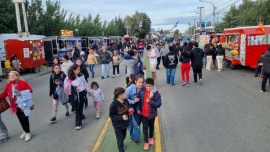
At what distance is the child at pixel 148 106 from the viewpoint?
500cm

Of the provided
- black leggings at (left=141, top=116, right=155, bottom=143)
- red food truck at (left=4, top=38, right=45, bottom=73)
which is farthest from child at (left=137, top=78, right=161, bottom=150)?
red food truck at (left=4, top=38, right=45, bottom=73)

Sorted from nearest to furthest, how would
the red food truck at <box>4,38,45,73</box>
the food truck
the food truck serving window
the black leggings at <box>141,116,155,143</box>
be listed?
the black leggings at <box>141,116,155,143</box> → the food truck serving window → the red food truck at <box>4,38,45,73</box> → the food truck

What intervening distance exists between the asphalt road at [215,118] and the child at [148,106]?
16.5 inches

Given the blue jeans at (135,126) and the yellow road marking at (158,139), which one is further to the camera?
the blue jeans at (135,126)

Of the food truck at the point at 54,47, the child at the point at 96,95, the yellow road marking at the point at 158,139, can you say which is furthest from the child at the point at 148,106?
the food truck at the point at 54,47

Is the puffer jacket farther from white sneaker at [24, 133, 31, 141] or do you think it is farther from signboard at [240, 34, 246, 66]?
signboard at [240, 34, 246, 66]

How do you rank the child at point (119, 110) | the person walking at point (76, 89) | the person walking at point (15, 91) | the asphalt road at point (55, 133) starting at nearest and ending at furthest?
the child at point (119, 110) → the asphalt road at point (55, 133) → the person walking at point (15, 91) → the person walking at point (76, 89)

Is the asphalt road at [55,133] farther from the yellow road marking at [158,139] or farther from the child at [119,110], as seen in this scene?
the yellow road marking at [158,139]

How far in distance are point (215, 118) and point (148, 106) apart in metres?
2.69

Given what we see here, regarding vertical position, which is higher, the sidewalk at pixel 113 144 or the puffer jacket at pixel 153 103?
the puffer jacket at pixel 153 103

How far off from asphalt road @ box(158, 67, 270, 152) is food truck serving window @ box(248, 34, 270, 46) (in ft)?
12.2

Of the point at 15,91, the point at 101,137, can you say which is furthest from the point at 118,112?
the point at 15,91

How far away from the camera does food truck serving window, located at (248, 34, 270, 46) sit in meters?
14.4

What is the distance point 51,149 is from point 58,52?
1965cm
